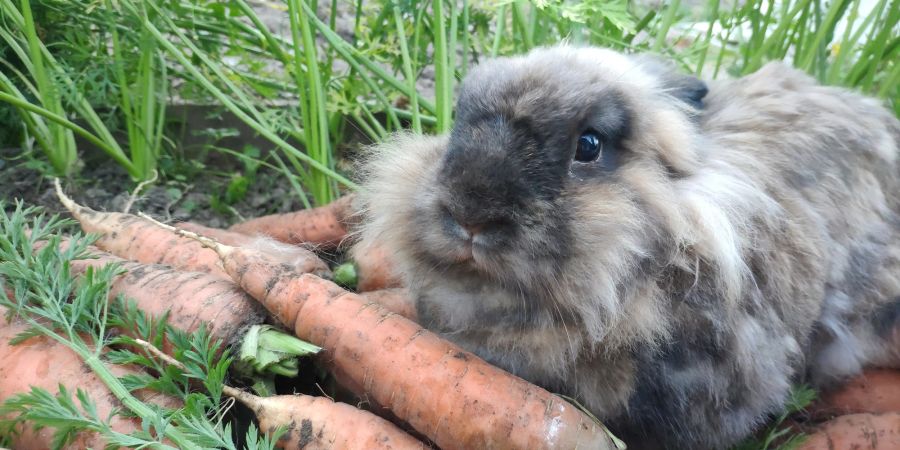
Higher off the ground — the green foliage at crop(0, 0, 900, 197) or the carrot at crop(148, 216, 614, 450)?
the green foliage at crop(0, 0, 900, 197)

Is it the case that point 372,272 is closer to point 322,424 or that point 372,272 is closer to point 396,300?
point 396,300

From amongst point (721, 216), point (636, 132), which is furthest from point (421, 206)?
point (721, 216)

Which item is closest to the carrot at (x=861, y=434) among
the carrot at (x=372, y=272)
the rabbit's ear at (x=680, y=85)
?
the rabbit's ear at (x=680, y=85)

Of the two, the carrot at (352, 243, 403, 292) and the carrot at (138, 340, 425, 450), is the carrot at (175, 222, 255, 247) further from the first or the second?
the carrot at (138, 340, 425, 450)

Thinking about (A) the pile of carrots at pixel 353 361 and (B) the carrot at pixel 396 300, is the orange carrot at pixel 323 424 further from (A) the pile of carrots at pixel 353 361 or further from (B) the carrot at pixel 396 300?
(B) the carrot at pixel 396 300

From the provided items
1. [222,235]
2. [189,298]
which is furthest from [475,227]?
[222,235]

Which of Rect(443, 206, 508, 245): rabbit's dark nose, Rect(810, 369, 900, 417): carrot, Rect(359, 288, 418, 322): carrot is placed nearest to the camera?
Rect(443, 206, 508, 245): rabbit's dark nose

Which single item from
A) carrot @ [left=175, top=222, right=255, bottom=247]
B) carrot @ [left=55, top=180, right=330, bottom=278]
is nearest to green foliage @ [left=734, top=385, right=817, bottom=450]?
carrot @ [left=55, top=180, right=330, bottom=278]
